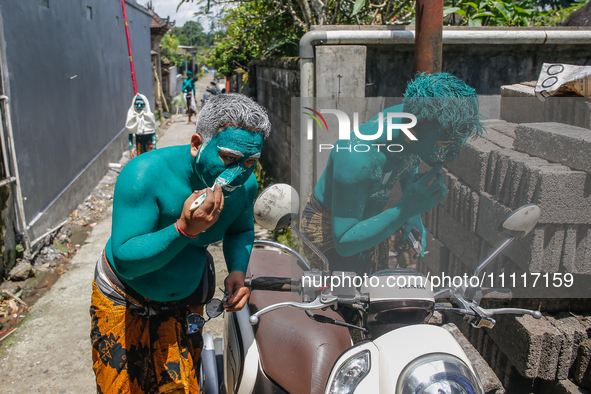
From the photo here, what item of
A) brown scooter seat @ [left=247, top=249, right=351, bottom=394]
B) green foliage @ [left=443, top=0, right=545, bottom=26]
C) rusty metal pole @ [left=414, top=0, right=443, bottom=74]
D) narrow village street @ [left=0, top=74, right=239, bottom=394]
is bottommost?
narrow village street @ [left=0, top=74, right=239, bottom=394]

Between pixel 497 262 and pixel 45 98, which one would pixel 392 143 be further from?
pixel 45 98

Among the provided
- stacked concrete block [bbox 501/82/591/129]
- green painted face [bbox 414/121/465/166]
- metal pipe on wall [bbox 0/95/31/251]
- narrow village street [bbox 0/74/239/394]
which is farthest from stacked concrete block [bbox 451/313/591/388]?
metal pipe on wall [bbox 0/95/31/251]

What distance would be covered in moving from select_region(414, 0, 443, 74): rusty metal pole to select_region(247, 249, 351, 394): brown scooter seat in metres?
1.43

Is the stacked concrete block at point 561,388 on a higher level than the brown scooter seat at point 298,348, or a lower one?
lower

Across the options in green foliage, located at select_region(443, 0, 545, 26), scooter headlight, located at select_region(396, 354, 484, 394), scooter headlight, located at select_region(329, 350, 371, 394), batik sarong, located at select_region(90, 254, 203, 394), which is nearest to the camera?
scooter headlight, located at select_region(396, 354, 484, 394)

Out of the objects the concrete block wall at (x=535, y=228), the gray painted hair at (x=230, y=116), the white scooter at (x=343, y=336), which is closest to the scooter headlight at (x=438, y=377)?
the white scooter at (x=343, y=336)

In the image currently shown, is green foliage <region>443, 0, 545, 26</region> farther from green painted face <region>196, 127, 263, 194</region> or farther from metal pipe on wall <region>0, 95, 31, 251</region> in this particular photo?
metal pipe on wall <region>0, 95, 31, 251</region>

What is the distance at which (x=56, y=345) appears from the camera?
3.62 m

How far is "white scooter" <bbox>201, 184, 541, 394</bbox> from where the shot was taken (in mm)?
1222

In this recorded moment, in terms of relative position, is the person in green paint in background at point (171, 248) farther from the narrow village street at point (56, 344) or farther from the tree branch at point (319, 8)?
the tree branch at point (319, 8)

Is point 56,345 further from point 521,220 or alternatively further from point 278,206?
point 521,220

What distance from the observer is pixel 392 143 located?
163cm

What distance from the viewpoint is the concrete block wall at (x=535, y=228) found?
6.35 feet

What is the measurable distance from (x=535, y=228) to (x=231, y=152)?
1398 mm
